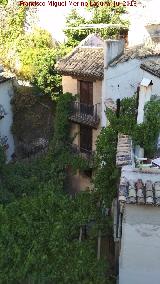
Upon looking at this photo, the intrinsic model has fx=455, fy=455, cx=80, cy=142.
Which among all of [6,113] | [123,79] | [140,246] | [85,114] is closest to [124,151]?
[140,246]

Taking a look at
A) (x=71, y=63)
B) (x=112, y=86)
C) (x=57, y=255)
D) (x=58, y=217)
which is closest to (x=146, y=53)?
(x=112, y=86)

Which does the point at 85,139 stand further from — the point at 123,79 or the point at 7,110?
the point at 123,79

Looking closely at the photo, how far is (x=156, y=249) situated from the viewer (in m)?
10.4

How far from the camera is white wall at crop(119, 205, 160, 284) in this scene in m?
10.2

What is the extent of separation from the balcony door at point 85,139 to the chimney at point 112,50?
5.70 metres

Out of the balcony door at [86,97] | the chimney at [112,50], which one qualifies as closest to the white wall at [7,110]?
the balcony door at [86,97]

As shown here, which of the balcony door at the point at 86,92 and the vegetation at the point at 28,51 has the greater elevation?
the vegetation at the point at 28,51

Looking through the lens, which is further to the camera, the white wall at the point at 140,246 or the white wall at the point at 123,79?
the white wall at the point at 123,79

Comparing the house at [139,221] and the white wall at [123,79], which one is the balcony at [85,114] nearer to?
the white wall at [123,79]

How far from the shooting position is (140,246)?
10477 millimetres

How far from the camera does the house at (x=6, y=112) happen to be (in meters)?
27.8

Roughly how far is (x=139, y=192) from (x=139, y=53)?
13075 mm

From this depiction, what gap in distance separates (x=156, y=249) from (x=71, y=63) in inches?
683

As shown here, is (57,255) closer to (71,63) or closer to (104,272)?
(104,272)
